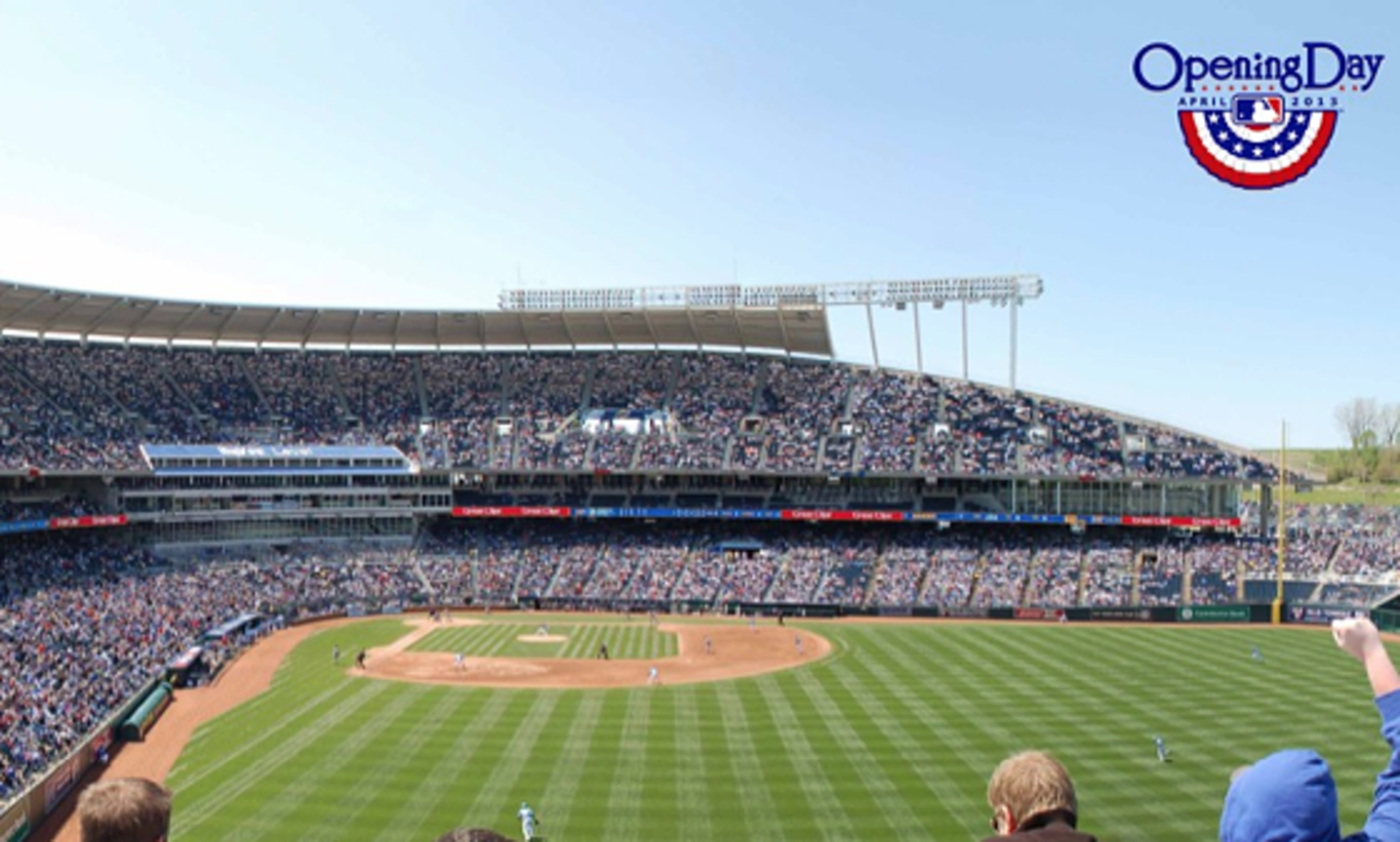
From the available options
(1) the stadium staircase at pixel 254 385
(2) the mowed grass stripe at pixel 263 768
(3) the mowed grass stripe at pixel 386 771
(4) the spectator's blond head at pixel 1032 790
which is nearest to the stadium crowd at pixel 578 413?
(1) the stadium staircase at pixel 254 385

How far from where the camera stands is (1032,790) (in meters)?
3.91

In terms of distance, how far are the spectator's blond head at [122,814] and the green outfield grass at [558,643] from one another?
140 ft

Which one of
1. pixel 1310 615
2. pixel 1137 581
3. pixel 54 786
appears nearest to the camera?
pixel 54 786

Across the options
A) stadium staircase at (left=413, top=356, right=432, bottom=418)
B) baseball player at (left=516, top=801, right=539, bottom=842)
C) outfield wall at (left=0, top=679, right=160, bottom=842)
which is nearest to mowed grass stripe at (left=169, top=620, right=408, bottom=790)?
outfield wall at (left=0, top=679, right=160, bottom=842)

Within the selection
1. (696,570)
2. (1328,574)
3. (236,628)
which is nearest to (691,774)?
(236,628)

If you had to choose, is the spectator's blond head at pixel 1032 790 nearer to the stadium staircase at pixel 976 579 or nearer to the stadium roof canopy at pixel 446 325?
the stadium staircase at pixel 976 579

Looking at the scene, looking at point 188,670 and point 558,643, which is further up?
point 188,670

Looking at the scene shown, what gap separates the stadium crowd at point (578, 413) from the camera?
2576 inches

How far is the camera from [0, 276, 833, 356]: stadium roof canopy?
68438 mm

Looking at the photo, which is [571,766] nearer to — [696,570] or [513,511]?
[696,570]

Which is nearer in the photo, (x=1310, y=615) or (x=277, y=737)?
(x=277, y=737)

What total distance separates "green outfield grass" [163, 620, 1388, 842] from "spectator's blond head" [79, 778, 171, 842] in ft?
68.2

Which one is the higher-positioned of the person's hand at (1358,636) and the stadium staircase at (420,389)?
the stadium staircase at (420,389)

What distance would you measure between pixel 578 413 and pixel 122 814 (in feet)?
242
